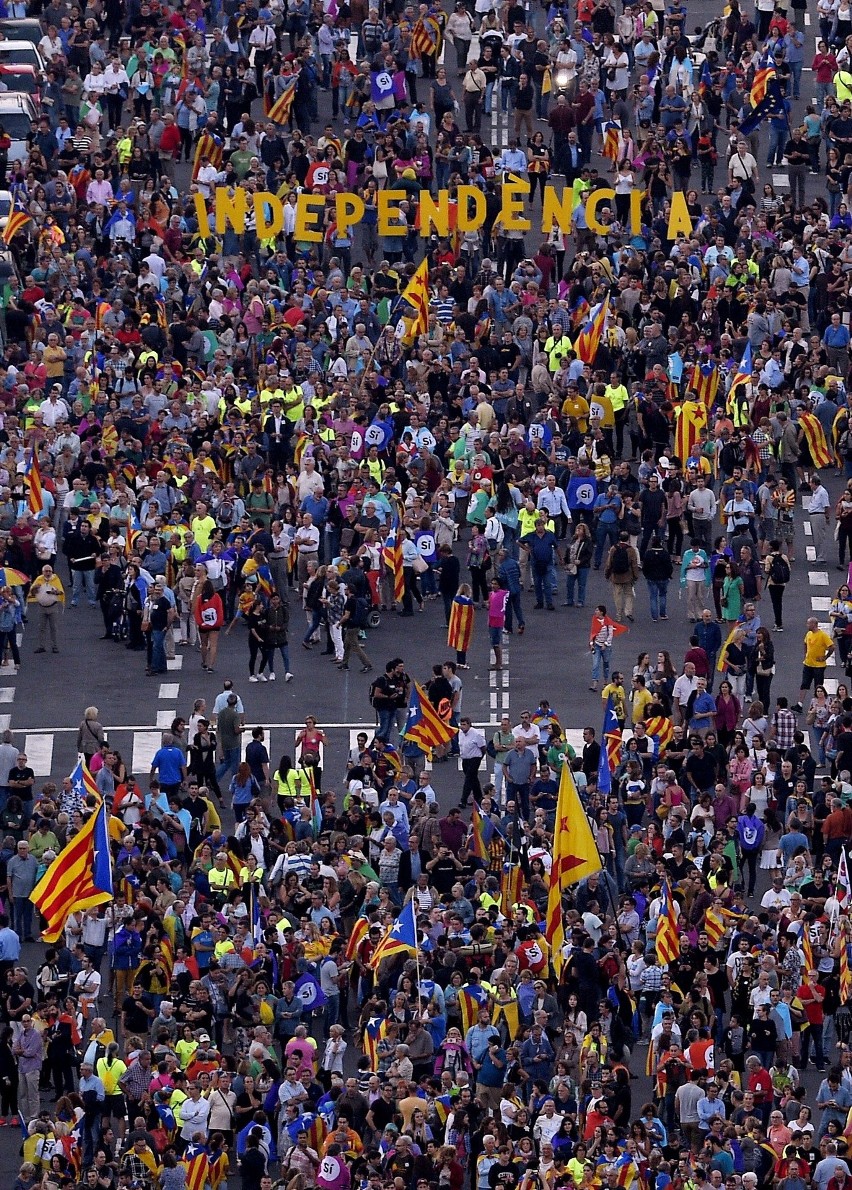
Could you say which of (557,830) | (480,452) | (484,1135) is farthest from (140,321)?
(484,1135)

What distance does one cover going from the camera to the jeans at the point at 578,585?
172 feet

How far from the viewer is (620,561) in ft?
167

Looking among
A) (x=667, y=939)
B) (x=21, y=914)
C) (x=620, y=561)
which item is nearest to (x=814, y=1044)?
(x=667, y=939)

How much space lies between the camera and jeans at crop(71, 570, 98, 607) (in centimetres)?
5250

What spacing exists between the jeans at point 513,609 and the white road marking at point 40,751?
6.18 m

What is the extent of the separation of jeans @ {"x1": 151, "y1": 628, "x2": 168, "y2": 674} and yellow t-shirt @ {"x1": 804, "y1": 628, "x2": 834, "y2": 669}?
8.28m

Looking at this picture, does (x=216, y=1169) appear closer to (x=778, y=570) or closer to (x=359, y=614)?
(x=359, y=614)

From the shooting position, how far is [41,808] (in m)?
44.8

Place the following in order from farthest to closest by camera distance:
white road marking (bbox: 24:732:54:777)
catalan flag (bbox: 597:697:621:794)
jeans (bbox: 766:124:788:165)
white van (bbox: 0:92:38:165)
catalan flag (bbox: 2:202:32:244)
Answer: jeans (bbox: 766:124:788:165)
white van (bbox: 0:92:38:165)
catalan flag (bbox: 2:202:32:244)
white road marking (bbox: 24:732:54:777)
catalan flag (bbox: 597:697:621:794)

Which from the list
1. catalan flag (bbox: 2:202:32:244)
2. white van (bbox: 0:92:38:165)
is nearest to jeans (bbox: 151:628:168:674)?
catalan flag (bbox: 2:202:32:244)

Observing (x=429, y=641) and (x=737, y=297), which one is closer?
(x=429, y=641)

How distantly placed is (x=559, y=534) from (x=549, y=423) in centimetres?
173

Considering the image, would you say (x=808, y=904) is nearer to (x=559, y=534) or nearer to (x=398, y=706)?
(x=398, y=706)

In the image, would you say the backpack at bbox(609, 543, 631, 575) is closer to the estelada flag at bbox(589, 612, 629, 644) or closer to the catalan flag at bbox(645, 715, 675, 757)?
the estelada flag at bbox(589, 612, 629, 644)
